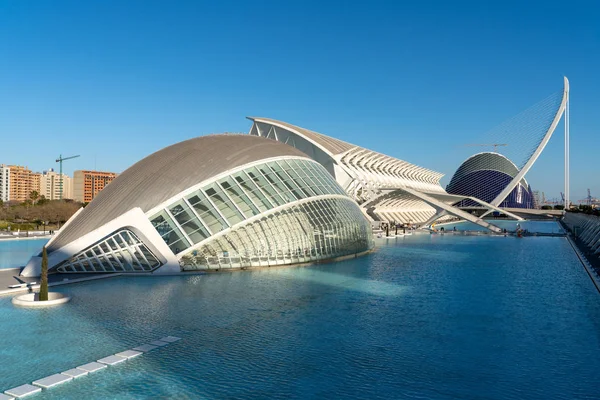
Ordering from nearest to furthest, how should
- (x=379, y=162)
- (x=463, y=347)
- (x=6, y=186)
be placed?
(x=463, y=347) → (x=379, y=162) → (x=6, y=186)

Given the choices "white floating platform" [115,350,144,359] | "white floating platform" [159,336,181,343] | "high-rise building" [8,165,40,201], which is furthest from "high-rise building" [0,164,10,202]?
"white floating platform" [115,350,144,359]

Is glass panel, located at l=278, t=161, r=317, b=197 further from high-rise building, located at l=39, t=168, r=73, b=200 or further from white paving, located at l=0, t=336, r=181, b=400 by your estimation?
high-rise building, located at l=39, t=168, r=73, b=200

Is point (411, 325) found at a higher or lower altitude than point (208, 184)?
lower

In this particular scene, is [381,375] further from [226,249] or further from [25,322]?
[226,249]

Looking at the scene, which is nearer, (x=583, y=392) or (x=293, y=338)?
(x=583, y=392)

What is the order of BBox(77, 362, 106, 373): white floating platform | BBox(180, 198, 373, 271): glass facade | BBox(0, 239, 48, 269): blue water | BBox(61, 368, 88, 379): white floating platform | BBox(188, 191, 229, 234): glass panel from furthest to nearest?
BBox(0, 239, 48, 269): blue water < BBox(180, 198, 373, 271): glass facade < BBox(188, 191, 229, 234): glass panel < BBox(77, 362, 106, 373): white floating platform < BBox(61, 368, 88, 379): white floating platform

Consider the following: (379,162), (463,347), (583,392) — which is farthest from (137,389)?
(379,162)

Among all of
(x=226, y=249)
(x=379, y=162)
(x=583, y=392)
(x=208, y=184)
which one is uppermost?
(x=379, y=162)
